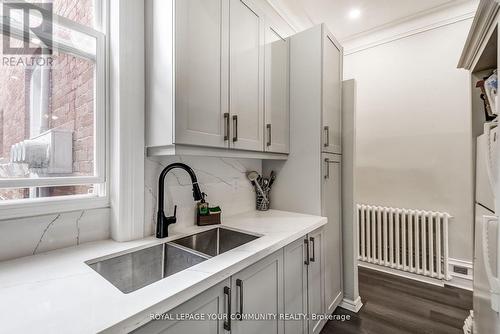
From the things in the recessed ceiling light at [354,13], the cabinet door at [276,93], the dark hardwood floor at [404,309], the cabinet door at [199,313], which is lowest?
the dark hardwood floor at [404,309]

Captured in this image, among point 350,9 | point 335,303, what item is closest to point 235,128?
point 335,303

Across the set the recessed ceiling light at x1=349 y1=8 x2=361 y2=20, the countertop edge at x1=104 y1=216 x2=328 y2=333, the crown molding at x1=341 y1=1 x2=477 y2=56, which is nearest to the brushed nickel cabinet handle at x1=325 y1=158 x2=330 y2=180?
the countertop edge at x1=104 y1=216 x2=328 y2=333

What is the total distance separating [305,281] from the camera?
1.53 metres

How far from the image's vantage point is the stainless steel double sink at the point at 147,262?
1.04 m

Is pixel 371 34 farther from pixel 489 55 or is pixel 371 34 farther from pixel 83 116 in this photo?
pixel 83 116

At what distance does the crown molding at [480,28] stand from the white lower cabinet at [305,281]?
4.68ft

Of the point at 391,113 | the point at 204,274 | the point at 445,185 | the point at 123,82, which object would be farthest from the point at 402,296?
the point at 123,82

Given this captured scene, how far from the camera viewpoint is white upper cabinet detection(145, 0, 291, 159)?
1142mm

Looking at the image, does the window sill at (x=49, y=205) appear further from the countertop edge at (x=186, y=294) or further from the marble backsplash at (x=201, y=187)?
the countertop edge at (x=186, y=294)

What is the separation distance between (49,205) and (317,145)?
1641 mm

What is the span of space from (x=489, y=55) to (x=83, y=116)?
2325 millimetres

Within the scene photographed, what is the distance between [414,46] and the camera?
2641 mm

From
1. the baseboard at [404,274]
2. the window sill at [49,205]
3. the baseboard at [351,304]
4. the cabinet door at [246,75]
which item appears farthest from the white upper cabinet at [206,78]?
the baseboard at [404,274]

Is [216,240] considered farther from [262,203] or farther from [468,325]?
[468,325]
